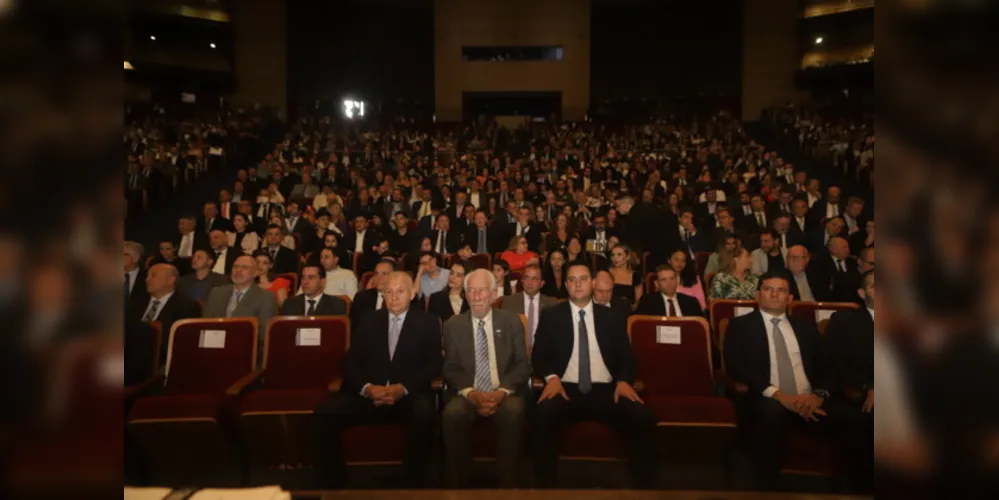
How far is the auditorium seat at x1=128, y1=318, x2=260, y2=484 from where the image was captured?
8.59 ft

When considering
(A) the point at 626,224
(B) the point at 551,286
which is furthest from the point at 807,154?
(B) the point at 551,286

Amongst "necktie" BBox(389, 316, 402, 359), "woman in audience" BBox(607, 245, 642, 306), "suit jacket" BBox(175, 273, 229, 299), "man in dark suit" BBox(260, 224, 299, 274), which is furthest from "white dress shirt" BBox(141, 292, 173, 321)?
"woman in audience" BBox(607, 245, 642, 306)

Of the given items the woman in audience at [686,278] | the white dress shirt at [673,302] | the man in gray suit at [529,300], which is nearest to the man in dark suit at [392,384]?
the man in gray suit at [529,300]

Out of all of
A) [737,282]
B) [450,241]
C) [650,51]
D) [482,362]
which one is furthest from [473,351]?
[650,51]

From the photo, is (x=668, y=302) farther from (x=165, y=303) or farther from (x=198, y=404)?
(x=165, y=303)

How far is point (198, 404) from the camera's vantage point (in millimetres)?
2682

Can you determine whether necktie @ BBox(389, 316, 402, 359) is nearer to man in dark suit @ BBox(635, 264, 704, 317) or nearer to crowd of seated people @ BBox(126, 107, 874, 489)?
crowd of seated people @ BBox(126, 107, 874, 489)

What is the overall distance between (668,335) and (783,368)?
53cm

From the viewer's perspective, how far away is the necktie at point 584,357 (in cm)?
289

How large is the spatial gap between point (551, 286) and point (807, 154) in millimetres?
8755

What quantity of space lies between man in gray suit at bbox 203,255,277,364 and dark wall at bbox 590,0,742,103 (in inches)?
569

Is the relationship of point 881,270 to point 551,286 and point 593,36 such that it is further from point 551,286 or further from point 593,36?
point 593,36

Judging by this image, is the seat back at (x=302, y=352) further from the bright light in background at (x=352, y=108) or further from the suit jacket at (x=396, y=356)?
the bright light in background at (x=352, y=108)

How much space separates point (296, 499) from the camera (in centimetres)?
109
